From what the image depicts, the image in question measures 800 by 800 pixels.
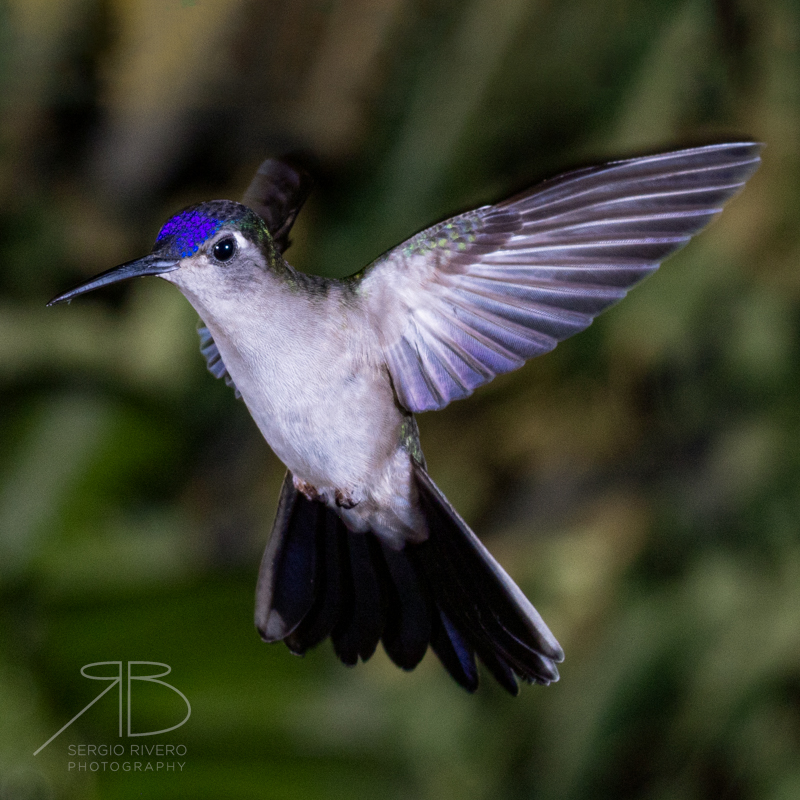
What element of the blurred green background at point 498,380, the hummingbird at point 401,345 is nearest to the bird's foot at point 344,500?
the hummingbird at point 401,345

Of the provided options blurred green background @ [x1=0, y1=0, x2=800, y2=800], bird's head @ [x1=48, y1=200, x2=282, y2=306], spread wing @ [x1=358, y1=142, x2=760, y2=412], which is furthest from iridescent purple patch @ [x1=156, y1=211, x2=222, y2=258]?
blurred green background @ [x1=0, y1=0, x2=800, y2=800]

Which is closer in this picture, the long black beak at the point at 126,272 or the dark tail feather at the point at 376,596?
the long black beak at the point at 126,272

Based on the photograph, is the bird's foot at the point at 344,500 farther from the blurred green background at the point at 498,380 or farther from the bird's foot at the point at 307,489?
the blurred green background at the point at 498,380

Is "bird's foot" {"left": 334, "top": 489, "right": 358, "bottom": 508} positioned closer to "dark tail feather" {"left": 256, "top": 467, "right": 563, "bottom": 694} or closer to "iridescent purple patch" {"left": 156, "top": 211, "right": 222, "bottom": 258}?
"dark tail feather" {"left": 256, "top": 467, "right": 563, "bottom": 694}

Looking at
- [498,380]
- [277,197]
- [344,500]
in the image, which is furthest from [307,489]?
[498,380]

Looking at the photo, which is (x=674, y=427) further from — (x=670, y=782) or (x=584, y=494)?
(x=670, y=782)

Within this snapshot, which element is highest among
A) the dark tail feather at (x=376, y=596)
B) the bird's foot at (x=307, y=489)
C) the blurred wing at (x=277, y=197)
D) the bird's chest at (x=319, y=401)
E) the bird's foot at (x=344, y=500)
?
the blurred wing at (x=277, y=197)

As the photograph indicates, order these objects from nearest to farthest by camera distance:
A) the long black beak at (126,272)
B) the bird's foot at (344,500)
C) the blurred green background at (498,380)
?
1. the long black beak at (126,272)
2. the bird's foot at (344,500)
3. the blurred green background at (498,380)

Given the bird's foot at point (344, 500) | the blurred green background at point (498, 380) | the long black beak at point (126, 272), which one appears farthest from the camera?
the blurred green background at point (498, 380)
